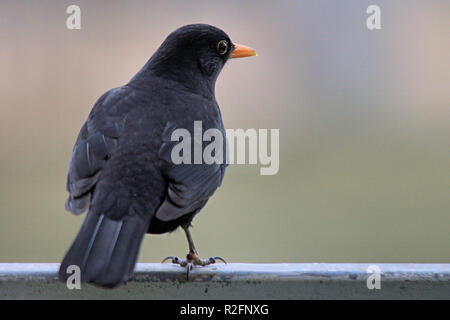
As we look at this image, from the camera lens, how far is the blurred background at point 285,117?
6699mm

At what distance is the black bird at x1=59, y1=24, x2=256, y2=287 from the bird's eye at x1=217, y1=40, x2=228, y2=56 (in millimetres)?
288

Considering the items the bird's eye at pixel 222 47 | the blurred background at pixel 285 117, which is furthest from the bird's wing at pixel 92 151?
the blurred background at pixel 285 117

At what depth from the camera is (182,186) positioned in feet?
9.06

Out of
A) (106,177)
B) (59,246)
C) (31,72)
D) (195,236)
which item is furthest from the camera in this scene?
(31,72)

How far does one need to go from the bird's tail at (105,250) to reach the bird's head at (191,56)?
1.04 m

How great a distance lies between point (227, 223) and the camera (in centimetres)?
689

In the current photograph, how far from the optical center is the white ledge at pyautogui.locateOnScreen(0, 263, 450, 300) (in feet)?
8.02

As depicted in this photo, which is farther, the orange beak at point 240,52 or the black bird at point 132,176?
the orange beak at point 240,52

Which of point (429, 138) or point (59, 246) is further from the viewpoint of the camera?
point (429, 138)

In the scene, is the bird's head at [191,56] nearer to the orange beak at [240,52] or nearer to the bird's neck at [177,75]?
the bird's neck at [177,75]

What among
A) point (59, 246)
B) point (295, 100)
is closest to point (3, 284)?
point (59, 246)
